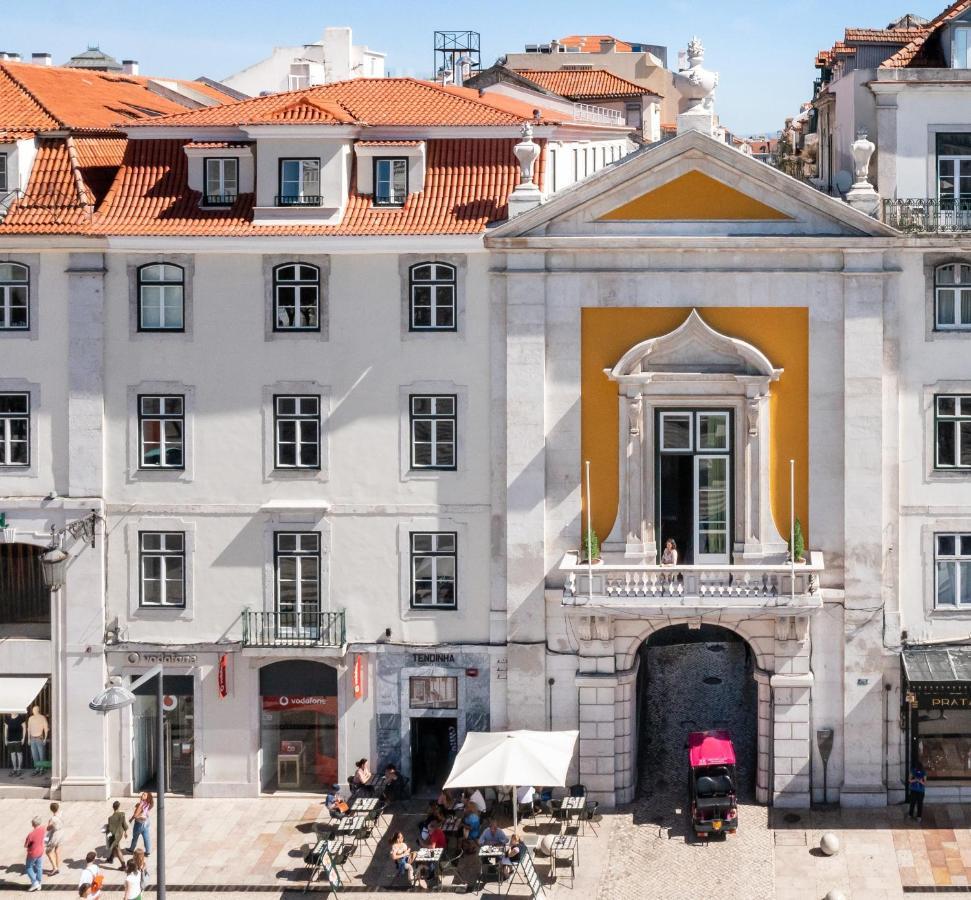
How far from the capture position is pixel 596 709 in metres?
45.5

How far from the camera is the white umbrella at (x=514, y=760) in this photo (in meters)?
40.9

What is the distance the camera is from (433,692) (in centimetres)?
4631

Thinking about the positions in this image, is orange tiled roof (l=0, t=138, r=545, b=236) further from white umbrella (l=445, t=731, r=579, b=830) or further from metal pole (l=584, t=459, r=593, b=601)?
white umbrella (l=445, t=731, r=579, b=830)

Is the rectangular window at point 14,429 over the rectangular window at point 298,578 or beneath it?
over

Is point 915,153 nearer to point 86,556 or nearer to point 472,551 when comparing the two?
point 472,551

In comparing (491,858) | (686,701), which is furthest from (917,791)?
(491,858)

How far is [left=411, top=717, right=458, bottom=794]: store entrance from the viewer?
4653 centimetres

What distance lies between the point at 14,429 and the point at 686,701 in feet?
66.6

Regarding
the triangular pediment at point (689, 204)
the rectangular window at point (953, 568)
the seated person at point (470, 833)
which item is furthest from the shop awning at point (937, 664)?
the seated person at point (470, 833)

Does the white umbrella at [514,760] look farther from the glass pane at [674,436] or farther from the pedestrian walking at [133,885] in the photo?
the glass pane at [674,436]

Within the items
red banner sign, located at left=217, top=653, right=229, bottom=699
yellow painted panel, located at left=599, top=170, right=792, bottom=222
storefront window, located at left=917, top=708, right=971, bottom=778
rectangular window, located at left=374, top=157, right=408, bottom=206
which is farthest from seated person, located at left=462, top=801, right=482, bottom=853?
rectangular window, located at left=374, top=157, right=408, bottom=206

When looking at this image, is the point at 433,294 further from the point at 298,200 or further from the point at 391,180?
the point at 298,200

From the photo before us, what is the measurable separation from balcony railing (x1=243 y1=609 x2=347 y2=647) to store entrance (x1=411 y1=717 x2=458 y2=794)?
3114mm

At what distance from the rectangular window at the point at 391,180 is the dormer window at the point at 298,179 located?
1.53m
